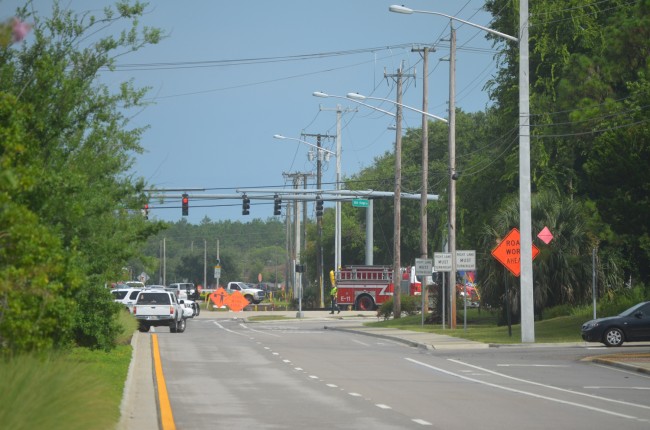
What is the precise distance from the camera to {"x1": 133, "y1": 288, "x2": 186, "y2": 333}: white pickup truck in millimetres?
46781

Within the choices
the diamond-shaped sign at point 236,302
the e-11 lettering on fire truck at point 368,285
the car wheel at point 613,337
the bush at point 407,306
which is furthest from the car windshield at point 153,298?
the e-11 lettering on fire truck at point 368,285

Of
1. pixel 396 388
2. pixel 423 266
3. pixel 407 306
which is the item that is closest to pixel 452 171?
pixel 423 266

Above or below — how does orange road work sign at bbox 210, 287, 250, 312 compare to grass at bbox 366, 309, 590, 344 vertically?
above

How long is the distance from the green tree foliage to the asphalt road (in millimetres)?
2416


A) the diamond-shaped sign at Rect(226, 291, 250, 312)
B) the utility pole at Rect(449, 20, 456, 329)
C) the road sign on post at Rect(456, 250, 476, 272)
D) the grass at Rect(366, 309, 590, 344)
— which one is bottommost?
the grass at Rect(366, 309, 590, 344)

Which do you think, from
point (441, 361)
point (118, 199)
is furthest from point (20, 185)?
point (441, 361)

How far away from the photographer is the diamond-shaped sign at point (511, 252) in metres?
38.2

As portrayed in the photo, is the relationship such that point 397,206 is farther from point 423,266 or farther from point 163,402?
point 163,402

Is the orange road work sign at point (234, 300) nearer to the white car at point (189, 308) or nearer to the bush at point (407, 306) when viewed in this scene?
the white car at point (189, 308)

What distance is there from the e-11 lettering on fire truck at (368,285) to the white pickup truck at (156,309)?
2972 cm

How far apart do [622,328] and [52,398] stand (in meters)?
25.6

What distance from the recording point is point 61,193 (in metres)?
16.6

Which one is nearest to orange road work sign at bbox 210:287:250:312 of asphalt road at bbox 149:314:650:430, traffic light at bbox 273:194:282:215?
traffic light at bbox 273:194:282:215

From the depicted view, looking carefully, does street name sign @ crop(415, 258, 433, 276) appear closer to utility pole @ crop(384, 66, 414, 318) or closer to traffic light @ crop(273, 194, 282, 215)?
utility pole @ crop(384, 66, 414, 318)
